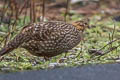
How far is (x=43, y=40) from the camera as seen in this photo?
268 inches

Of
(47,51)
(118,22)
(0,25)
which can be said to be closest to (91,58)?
(47,51)

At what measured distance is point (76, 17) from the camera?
1241 cm

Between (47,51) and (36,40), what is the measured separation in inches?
9.8

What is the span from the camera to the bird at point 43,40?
6.70 m

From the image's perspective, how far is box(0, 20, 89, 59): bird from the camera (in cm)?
670

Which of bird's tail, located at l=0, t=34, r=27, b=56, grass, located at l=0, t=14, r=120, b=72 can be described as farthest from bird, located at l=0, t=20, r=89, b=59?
grass, located at l=0, t=14, r=120, b=72

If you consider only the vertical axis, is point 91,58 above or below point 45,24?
below

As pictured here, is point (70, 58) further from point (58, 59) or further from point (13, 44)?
point (13, 44)

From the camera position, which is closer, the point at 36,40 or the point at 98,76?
the point at 98,76

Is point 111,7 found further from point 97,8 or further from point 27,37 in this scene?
point 27,37

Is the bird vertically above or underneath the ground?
above

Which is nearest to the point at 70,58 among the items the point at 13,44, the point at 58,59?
the point at 58,59

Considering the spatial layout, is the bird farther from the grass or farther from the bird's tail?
the grass

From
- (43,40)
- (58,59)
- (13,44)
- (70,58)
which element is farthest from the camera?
(70,58)
